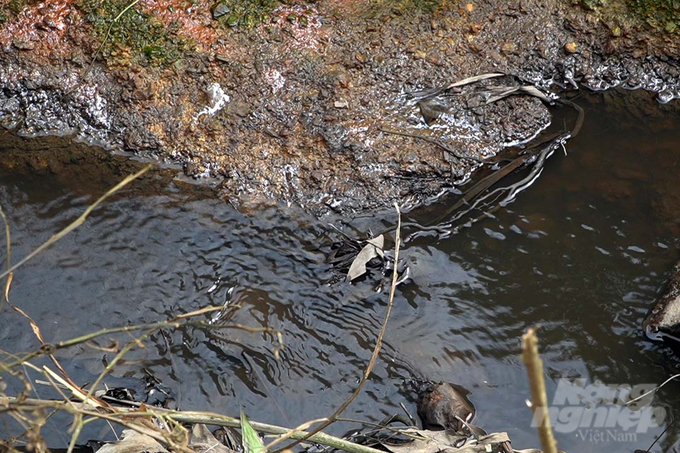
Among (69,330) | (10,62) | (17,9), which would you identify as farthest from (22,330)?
(17,9)

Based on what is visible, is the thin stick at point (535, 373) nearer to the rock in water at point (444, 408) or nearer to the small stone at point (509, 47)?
the rock in water at point (444, 408)

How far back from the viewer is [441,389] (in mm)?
2645

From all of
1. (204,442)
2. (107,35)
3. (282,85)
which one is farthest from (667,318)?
(107,35)

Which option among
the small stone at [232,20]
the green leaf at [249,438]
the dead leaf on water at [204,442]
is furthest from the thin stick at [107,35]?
the green leaf at [249,438]

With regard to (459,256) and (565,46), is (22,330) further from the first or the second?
(565,46)

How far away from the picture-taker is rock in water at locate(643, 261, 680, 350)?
279 cm

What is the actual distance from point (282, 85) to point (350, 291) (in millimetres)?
1290

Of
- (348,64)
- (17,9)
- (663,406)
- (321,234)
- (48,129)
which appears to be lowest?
(663,406)

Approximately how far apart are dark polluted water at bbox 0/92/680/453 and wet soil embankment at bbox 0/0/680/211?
0.20 metres

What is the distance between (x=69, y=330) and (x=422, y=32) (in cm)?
251

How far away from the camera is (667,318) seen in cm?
281

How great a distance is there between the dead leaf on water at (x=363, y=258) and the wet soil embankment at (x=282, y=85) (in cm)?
39

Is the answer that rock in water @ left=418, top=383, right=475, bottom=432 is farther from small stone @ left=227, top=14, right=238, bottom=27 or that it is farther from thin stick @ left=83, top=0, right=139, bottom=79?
thin stick @ left=83, top=0, right=139, bottom=79

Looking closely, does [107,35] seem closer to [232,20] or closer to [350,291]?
[232,20]
